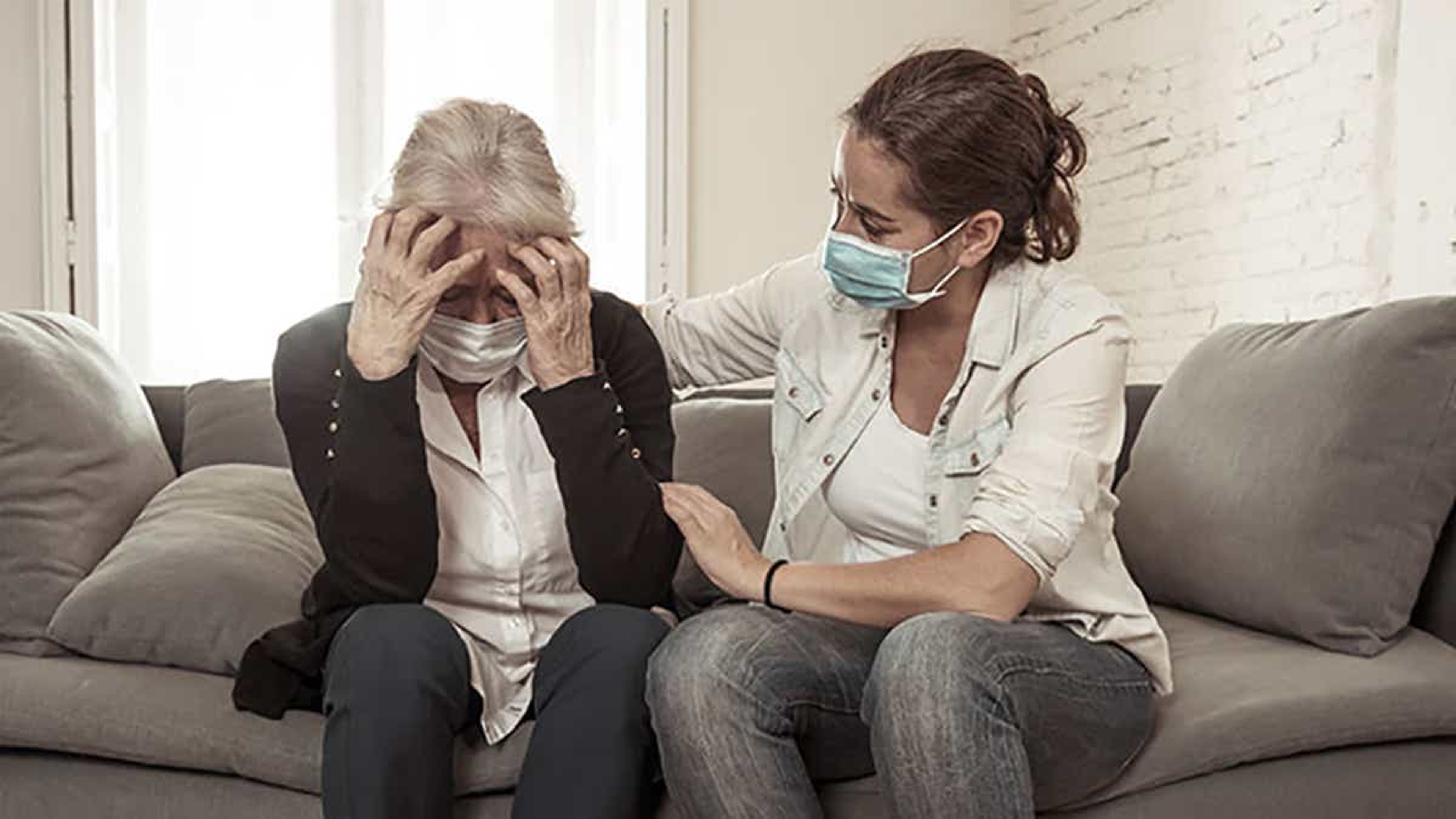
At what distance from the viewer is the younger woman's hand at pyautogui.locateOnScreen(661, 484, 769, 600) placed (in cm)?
175

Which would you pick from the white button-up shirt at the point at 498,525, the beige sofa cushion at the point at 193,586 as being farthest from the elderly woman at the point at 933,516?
the beige sofa cushion at the point at 193,586

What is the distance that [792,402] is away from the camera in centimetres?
199

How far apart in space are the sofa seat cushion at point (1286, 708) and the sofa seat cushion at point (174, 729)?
2.14 feet

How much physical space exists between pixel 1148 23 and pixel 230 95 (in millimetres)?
2559

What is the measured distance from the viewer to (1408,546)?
2.02 metres

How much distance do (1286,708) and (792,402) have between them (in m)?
0.65

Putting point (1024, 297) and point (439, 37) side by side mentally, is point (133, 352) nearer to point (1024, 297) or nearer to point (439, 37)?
point (439, 37)

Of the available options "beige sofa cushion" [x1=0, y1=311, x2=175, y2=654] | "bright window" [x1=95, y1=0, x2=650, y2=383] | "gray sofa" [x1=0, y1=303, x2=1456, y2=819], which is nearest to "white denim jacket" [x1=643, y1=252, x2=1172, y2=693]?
"gray sofa" [x1=0, y1=303, x2=1456, y2=819]

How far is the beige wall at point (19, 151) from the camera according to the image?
450 centimetres

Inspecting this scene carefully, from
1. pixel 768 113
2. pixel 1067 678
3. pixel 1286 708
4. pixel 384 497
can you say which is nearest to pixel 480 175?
pixel 384 497

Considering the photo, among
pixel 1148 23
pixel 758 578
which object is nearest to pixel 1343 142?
pixel 1148 23

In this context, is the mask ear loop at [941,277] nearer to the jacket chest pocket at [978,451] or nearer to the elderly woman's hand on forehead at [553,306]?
the jacket chest pocket at [978,451]

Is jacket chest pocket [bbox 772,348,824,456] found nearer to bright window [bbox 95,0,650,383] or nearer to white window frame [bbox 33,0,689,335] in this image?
bright window [bbox 95,0,650,383]

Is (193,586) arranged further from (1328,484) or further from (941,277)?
(1328,484)
